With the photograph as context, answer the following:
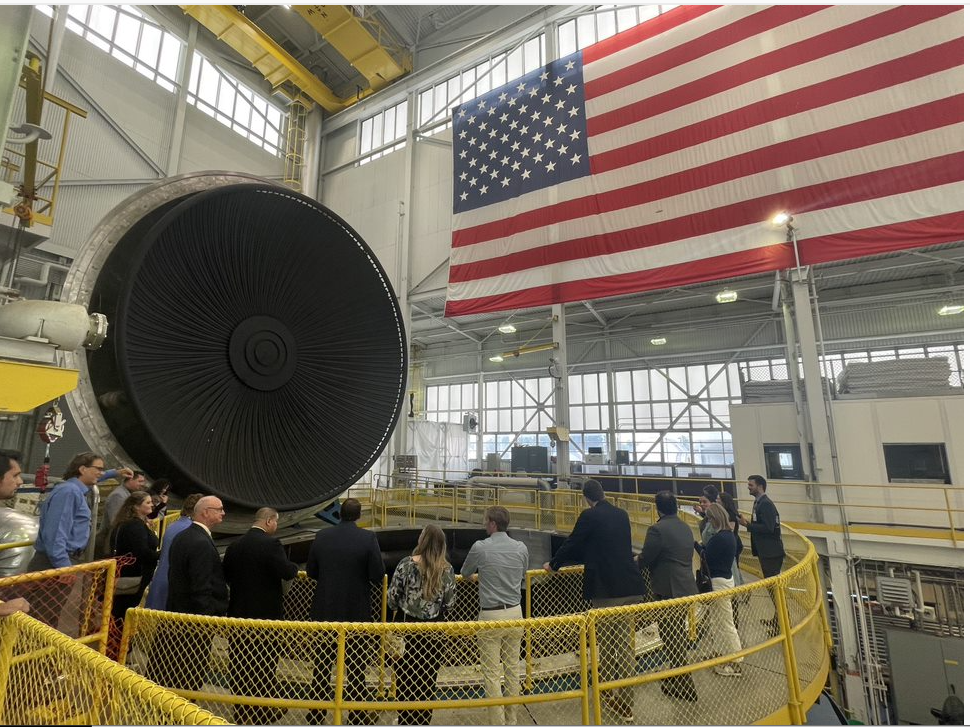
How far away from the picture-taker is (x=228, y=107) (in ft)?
51.3

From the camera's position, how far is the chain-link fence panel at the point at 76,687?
1118mm

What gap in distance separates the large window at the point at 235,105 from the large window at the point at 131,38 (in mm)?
654

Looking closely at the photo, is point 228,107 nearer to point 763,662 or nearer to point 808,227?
point 808,227

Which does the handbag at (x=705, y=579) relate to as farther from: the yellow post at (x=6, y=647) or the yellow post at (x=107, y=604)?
the yellow post at (x=6, y=647)

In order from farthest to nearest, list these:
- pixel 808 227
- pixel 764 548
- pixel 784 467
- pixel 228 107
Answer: pixel 228 107 < pixel 784 467 < pixel 808 227 < pixel 764 548

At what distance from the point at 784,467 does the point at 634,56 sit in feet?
30.5

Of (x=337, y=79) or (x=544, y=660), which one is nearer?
(x=544, y=660)

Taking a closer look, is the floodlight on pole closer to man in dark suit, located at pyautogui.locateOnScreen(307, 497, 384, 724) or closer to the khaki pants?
the khaki pants

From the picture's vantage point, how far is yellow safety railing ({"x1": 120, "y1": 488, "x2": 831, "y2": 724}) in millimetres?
2174

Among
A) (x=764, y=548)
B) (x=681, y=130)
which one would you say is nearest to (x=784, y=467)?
(x=764, y=548)

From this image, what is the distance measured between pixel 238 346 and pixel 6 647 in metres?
2.66

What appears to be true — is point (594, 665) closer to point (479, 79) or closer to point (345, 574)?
point (345, 574)

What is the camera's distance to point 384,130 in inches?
674

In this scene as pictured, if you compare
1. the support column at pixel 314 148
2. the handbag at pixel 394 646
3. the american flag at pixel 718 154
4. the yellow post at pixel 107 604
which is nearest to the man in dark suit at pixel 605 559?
the handbag at pixel 394 646
